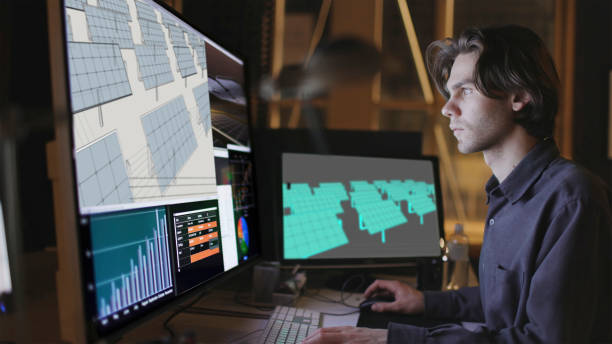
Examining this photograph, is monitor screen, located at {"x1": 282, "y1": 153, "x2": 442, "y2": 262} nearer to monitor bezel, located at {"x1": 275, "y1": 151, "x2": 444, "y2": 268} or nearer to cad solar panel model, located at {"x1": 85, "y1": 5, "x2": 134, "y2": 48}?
monitor bezel, located at {"x1": 275, "y1": 151, "x2": 444, "y2": 268}

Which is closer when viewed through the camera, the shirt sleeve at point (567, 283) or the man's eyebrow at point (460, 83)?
the shirt sleeve at point (567, 283)

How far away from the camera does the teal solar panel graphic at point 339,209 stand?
3.85ft

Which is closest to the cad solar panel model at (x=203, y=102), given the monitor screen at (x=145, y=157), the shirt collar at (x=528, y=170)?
the monitor screen at (x=145, y=157)

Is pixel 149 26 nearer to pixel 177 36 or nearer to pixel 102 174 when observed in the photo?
pixel 177 36

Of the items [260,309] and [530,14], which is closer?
[260,309]

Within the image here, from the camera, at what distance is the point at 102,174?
55 centimetres

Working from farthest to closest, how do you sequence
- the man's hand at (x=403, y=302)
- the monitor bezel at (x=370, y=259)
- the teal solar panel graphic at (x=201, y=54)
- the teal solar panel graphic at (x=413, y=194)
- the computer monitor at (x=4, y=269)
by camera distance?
the teal solar panel graphic at (x=413, y=194) < the monitor bezel at (x=370, y=259) < the man's hand at (x=403, y=302) < the teal solar panel graphic at (x=201, y=54) < the computer monitor at (x=4, y=269)

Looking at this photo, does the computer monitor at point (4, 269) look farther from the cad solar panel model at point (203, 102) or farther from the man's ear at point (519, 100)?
the man's ear at point (519, 100)

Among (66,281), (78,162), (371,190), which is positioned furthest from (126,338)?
(371,190)

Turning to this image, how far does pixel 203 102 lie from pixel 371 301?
2.26 feet

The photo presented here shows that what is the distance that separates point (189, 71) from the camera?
82 centimetres

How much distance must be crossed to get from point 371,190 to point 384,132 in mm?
264

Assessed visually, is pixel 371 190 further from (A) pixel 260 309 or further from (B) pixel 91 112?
(B) pixel 91 112

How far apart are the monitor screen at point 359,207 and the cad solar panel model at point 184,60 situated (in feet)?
1.49
